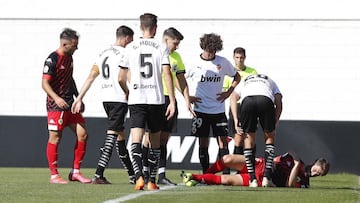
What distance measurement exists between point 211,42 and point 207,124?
117 cm

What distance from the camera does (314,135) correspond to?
899 inches

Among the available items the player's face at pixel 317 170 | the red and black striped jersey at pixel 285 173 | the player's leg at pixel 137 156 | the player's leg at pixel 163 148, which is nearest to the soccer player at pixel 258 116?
the red and black striped jersey at pixel 285 173

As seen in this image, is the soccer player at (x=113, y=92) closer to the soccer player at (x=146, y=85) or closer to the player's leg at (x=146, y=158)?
the player's leg at (x=146, y=158)

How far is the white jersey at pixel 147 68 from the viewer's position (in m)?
13.2

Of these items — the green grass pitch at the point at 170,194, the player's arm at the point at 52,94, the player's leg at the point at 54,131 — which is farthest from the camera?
the player's leg at the point at 54,131

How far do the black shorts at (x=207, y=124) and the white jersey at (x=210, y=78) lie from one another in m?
0.07

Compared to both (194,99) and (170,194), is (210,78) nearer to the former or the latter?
(194,99)

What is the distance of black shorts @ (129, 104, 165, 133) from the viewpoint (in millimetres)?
13148

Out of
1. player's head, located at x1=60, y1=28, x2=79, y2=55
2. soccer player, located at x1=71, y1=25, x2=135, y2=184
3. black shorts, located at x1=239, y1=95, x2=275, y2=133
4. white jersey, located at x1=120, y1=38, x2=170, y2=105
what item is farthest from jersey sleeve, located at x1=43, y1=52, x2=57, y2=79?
black shorts, located at x1=239, y1=95, x2=275, y2=133

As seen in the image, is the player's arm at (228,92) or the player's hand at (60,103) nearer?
the player's hand at (60,103)

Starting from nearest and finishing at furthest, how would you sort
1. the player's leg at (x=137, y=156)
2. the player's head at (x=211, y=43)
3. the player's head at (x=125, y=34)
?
the player's leg at (x=137, y=156), the player's head at (x=125, y=34), the player's head at (x=211, y=43)

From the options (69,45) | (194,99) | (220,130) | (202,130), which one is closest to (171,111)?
(69,45)

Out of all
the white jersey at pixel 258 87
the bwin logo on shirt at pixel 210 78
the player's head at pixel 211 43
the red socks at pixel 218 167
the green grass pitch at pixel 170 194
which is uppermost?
the player's head at pixel 211 43

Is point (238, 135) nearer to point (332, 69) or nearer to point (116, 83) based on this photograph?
point (116, 83)
